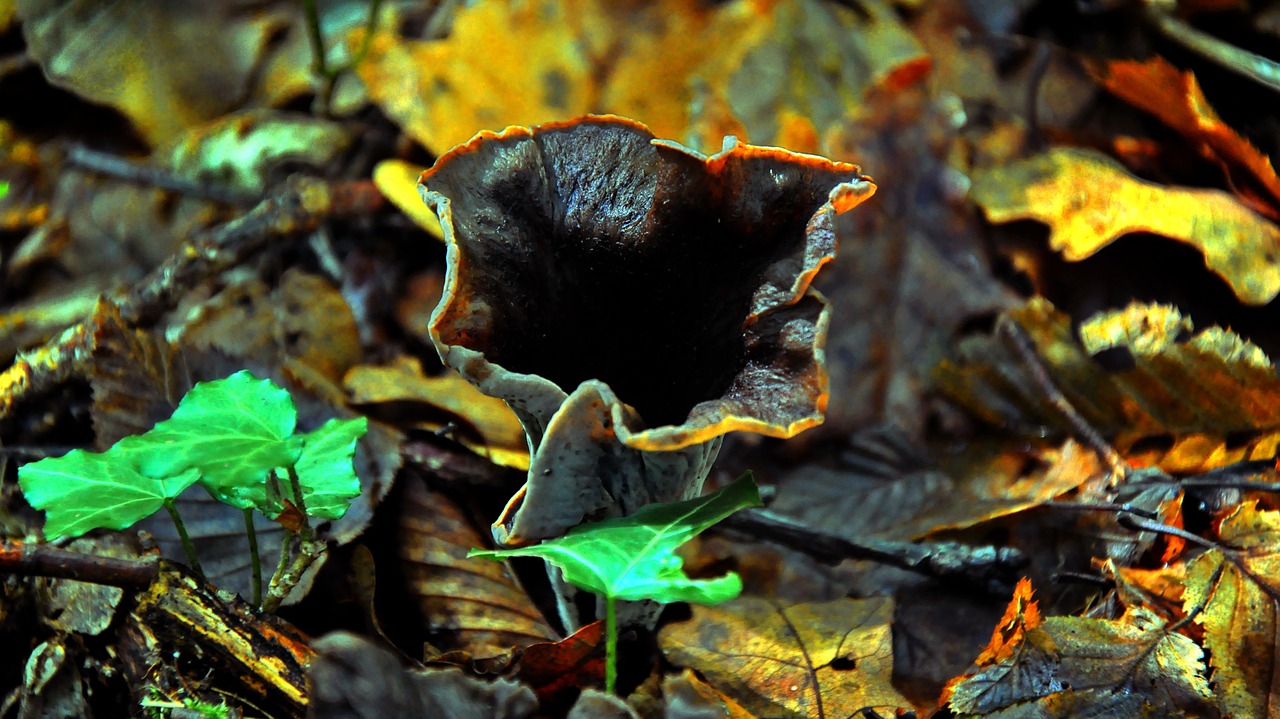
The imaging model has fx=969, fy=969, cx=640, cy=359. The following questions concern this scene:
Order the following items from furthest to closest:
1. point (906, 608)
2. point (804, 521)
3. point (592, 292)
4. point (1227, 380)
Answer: point (804, 521) < point (1227, 380) < point (906, 608) < point (592, 292)

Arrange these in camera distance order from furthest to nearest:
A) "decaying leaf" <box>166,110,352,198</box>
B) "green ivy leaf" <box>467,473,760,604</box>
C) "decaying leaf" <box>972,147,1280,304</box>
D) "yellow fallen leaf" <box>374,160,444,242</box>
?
"decaying leaf" <box>166,110,352,198</box> < "yellow fallen leaf" <box>374,160,444,242</box> < "decaying leaf" <box>972,147,1280,304</box> < "green ivy leaf" <box>467,473,760,604</box>

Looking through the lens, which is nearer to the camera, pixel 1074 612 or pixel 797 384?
pixel 797 384

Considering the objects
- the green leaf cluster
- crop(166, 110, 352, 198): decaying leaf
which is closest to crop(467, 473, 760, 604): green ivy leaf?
the green leaf cluster

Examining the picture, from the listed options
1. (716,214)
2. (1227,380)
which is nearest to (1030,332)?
(1227,380)

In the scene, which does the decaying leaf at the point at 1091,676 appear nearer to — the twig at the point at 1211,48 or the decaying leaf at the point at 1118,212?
the decaying leaf at the point at 1118,212

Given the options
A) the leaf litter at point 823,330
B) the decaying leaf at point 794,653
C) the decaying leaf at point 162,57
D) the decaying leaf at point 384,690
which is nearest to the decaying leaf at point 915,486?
the leaf litter at point 823,330

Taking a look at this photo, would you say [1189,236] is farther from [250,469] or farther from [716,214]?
[250,469]

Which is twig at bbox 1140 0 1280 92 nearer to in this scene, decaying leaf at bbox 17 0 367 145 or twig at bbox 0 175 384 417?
twig at bbox 0 175 384 417

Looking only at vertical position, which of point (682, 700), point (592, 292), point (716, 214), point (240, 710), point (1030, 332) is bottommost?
point (1030, 332)
